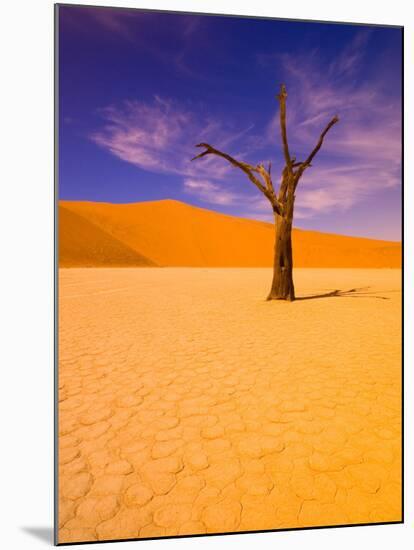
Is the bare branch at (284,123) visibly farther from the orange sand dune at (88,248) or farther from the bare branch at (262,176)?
the orange sand dune at (88,248)

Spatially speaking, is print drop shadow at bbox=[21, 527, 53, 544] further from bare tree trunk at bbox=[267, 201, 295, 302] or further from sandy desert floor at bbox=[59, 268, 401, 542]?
bare tree trunk at bbox=[267, 201, 295, 302]

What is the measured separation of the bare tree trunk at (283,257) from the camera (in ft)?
21.4

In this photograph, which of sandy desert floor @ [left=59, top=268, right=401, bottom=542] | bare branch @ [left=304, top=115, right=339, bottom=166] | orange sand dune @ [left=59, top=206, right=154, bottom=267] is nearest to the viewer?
sandy desert floor @ [left=59, top=268, right=401, bottom=542]

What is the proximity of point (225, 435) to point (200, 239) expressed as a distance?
44217 mm

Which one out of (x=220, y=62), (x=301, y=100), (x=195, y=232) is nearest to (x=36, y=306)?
(x=220, y=62)

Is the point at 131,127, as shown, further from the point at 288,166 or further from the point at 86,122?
the point at 288,166

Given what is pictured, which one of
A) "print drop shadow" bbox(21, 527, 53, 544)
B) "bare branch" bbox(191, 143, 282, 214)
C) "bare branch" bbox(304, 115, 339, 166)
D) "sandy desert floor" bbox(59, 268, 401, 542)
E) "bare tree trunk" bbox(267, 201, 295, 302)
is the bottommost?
"print drop shadow" bbox(21, 527, 53, 544)

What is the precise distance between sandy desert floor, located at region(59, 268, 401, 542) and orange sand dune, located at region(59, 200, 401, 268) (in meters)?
24.7

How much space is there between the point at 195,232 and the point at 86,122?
45.3 metres

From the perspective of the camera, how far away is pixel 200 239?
45625 mm

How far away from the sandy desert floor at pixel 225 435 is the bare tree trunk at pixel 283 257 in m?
3.04

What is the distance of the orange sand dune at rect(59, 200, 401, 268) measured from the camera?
126ft

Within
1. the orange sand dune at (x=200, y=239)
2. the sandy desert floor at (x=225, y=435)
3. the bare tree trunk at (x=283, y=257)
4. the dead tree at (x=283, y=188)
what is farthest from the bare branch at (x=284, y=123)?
the orange sand dune at (x=200, y=239)

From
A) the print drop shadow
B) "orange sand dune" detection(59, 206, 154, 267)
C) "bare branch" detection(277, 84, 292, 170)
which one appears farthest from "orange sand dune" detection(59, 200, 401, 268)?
the print drop shadow
